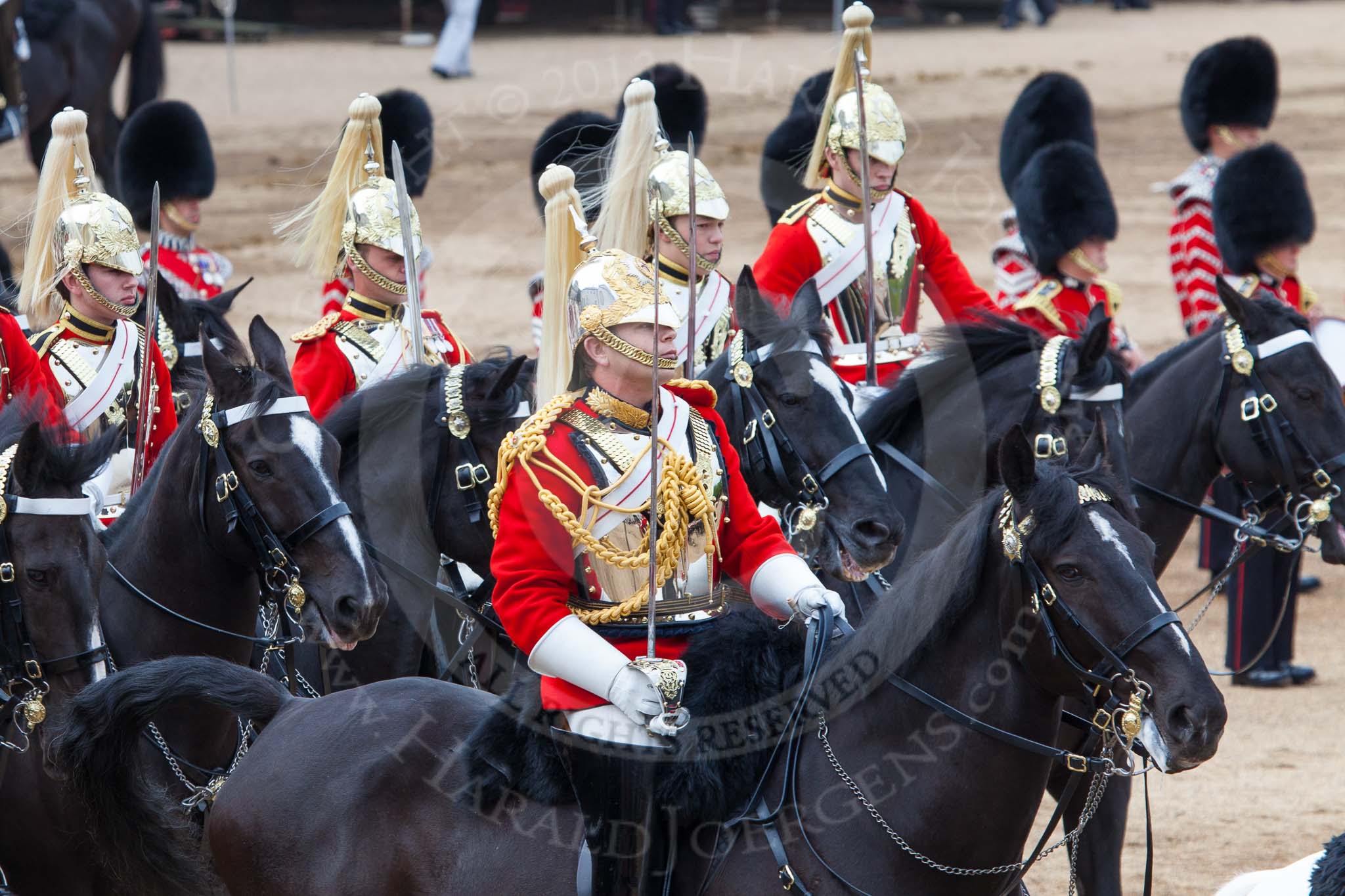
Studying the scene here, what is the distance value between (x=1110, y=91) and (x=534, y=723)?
18.1 metres

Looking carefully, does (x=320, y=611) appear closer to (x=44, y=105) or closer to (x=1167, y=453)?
(x=1167, y=453)

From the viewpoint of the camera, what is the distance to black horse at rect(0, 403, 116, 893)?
395cm

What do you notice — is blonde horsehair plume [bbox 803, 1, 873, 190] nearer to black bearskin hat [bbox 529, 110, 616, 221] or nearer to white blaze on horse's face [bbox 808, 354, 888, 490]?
black bearskin hat [bbox 529, 110, 616, 221]

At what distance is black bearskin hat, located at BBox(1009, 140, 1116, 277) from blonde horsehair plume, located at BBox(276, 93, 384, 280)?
9.59 ft

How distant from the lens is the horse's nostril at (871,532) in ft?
15.4

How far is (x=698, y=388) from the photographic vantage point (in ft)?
12.3

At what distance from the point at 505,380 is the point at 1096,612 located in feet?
7.15

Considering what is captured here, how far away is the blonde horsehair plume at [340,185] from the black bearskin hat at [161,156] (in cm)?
272

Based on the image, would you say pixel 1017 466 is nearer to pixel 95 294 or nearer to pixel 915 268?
pixel 95 294

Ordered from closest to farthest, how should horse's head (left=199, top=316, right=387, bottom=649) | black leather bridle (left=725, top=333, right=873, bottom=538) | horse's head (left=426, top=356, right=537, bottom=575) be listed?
1. horse's head (left=199, top=316, right=387, bottom=649)
2. black leather bridle (left=725, top=333, right=873, bottom=538)
3. horse's head (left=426, top=356, right=537, bottom=575)

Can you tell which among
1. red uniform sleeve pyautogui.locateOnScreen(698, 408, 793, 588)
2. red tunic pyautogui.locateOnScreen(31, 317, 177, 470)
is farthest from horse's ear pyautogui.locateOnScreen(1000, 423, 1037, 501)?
red tunic pyautogui.locateOnScreen(31, 317, 177, 470)

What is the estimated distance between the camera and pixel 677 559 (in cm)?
350

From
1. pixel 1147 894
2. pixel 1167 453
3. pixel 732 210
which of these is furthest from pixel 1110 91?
pixel 1147 894

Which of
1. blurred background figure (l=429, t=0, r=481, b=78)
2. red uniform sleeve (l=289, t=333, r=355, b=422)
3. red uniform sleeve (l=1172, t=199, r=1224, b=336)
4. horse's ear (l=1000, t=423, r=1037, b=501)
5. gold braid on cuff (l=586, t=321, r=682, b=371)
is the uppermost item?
gold braid on cuff (l=586, t=321, r=682, b=371)
